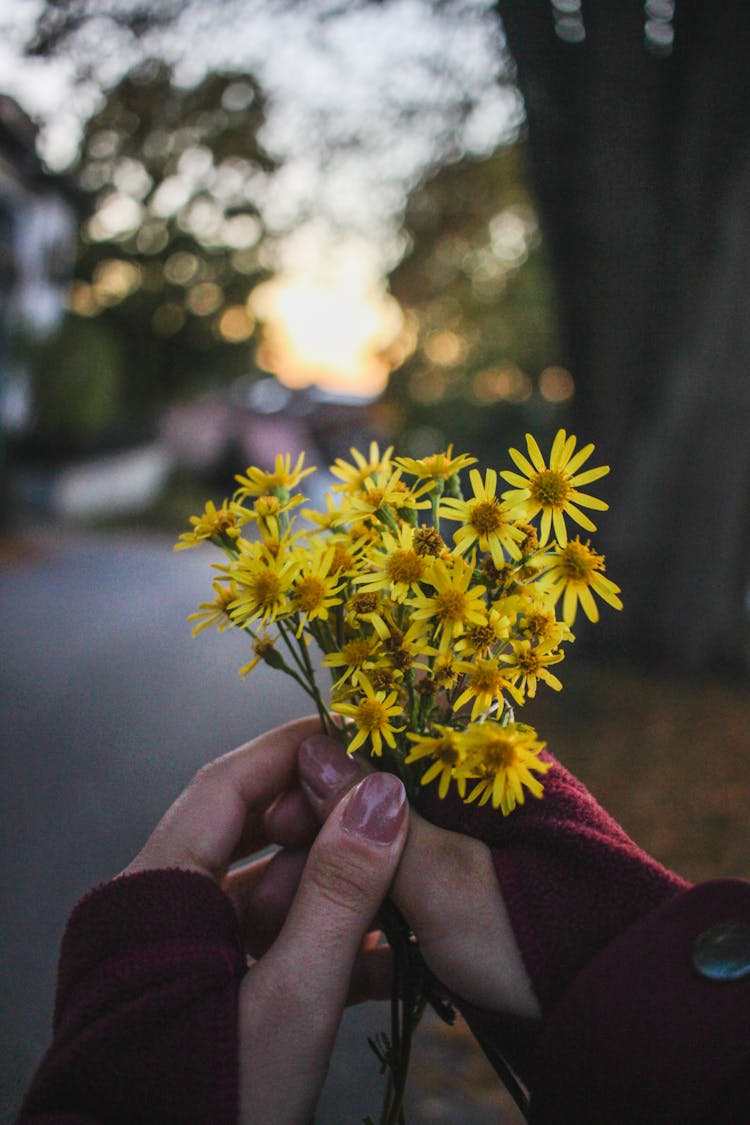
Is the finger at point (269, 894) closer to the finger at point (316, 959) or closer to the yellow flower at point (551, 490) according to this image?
the finger at point (316, 959)

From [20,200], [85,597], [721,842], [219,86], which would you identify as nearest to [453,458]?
[721,842]

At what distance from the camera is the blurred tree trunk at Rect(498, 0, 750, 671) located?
5312mm

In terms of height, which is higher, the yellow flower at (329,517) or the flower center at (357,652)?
the yellow flower at (329,517)

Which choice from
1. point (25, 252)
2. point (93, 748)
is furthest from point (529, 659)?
point (25, 252)

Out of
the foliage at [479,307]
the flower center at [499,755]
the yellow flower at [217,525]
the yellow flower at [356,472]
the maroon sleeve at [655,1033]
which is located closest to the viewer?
the maroon sleeve at [655,1033]

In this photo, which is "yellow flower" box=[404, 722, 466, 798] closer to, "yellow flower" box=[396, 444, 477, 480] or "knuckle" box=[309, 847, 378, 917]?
"knuckle" box=[309, 847, 378, 917]

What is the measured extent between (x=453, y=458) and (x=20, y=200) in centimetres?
2049

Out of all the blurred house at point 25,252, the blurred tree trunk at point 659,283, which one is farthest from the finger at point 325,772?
the blurred house at point 25,252

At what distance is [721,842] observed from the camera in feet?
13.5

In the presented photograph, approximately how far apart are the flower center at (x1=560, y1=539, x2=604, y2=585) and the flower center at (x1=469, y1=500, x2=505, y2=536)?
0.31 ft

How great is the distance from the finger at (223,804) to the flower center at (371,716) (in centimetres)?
25

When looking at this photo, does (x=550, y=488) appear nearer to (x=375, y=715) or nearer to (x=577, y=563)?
(x=577, y=563)

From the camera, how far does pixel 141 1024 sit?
40.7 inches

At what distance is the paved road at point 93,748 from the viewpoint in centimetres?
268
